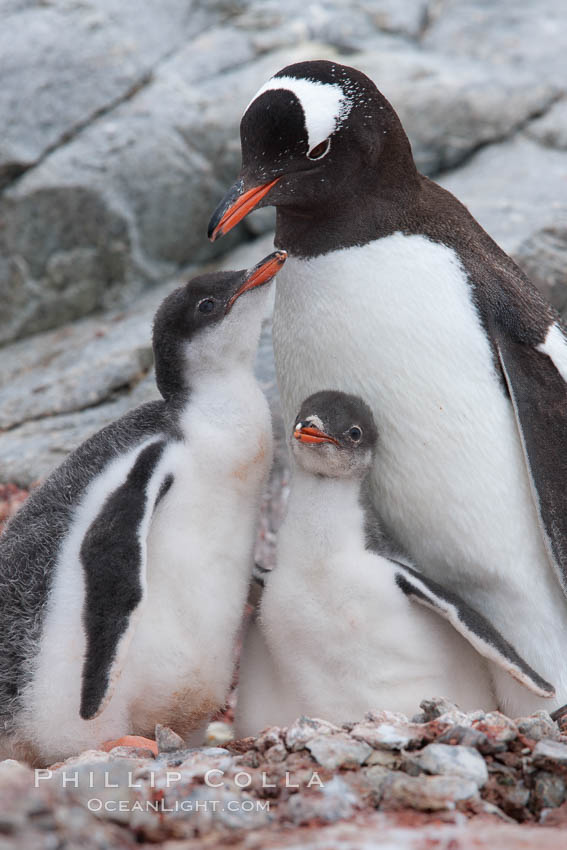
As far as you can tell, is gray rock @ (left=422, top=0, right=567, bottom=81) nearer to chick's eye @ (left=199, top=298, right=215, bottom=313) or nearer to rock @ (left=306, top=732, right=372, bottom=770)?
chick's eye @ (left=199, top=298, right=215, bottom=313)

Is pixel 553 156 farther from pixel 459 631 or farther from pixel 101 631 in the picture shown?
pixel 101 631

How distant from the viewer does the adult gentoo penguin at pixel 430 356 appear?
304cm

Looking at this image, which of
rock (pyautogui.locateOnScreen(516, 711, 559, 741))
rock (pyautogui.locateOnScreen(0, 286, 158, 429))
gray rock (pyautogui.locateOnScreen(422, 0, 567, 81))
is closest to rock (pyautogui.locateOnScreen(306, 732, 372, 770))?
rock (pyautogui.locateOnScreen(516, 711, 559, 741))

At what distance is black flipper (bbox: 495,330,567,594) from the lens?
9.95 feet

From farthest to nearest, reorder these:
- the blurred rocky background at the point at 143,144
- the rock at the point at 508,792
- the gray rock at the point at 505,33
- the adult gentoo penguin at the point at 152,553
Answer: the gray rock at the point at 505,33 → the blurred rocky background at the point at 143,144 → the adult gentoo penguin at the point at 152,553 → the rock at the point at 508,792

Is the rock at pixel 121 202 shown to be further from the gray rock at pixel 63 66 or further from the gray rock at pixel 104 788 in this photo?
the gray rock at pixel 104 788

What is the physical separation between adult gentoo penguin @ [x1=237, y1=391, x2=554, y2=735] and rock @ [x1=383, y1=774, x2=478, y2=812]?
0.74m

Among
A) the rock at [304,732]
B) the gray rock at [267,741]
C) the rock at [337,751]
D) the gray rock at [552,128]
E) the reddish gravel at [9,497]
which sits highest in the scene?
the gray rock at [552,128]

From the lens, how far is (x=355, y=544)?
299cm

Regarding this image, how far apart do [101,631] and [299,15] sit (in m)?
5.16

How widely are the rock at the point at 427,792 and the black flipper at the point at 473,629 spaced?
724 millimetres

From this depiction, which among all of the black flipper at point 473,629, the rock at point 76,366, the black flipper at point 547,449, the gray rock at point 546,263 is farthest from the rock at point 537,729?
the rock at point 76,366

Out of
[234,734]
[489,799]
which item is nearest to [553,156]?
[234,734]

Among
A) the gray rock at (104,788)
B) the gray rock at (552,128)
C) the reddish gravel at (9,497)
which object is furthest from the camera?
the gray rock at (552,128)
